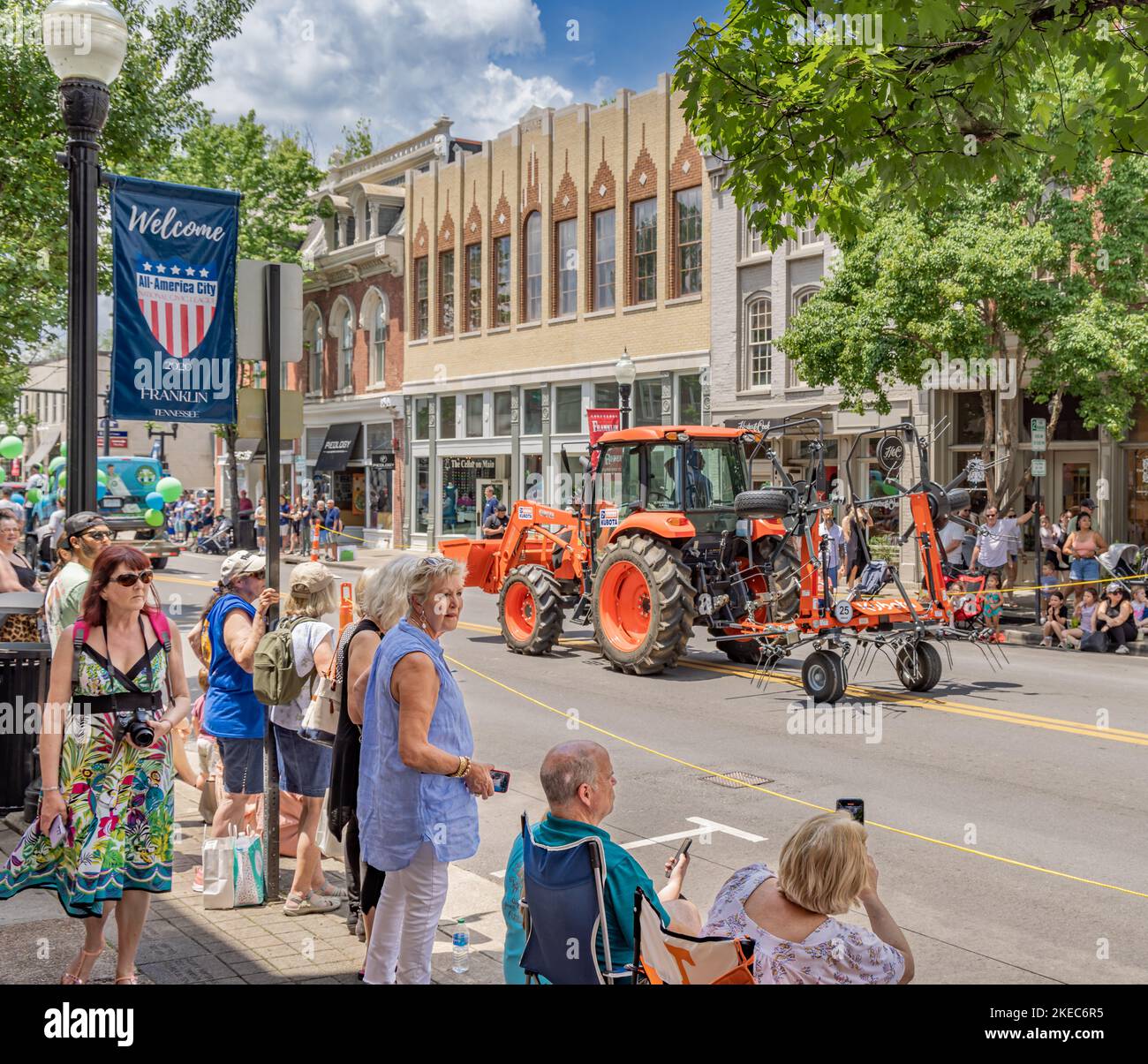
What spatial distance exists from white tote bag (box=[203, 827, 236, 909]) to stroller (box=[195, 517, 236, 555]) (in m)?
35.7

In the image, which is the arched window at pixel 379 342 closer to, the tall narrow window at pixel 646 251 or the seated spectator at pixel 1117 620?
the tall narrow window at pixel 646 251

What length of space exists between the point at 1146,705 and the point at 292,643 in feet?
30.2

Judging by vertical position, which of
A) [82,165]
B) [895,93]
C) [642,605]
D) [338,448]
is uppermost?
[338,448]

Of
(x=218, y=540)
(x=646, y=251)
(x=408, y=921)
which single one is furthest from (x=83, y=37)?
(x=218, y=540)

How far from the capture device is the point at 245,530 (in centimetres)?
3884

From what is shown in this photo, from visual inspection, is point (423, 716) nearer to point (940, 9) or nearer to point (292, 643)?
point (292, 643)

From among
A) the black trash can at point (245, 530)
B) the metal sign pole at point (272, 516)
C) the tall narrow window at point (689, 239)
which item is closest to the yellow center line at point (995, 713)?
the metal sign pole at point (272, 516)

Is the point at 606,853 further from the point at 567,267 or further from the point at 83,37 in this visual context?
the point at 567,267

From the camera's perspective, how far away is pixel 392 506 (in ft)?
140

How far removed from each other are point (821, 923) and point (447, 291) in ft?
124

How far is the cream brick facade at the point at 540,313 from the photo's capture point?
31.0m

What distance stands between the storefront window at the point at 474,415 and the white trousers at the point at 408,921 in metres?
34.4

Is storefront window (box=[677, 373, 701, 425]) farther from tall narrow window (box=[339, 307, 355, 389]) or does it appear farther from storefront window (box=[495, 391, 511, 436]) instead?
tall narrow window (box=[339, 307, 355, 389])

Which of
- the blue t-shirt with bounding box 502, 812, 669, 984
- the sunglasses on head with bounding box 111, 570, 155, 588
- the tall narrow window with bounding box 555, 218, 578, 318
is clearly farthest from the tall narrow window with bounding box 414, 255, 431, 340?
the blue t-shirt with bounding box 502, 812, 669, 984
